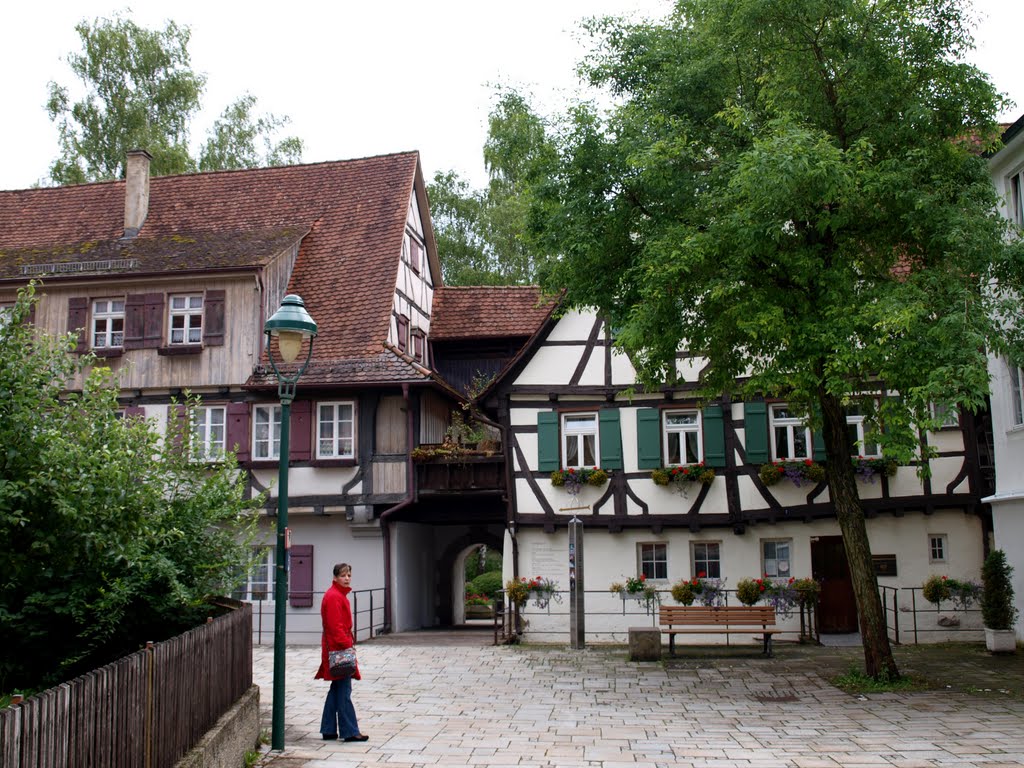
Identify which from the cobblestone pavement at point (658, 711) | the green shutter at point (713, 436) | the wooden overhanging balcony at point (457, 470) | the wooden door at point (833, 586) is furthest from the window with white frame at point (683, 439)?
the cobblestone pavement at point (658, 711)

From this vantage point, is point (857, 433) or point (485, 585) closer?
point (857, 433)

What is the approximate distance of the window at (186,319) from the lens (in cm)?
2267

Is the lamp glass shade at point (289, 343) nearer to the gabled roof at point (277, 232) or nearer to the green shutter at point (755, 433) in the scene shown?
the gabled roof at point (277, 232)

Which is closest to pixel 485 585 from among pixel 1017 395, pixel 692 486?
pixel 692 486

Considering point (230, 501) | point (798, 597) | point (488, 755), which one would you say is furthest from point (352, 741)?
point (798, 597)

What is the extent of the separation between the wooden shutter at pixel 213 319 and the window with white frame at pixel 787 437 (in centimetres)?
1172

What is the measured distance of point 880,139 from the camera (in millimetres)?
13312

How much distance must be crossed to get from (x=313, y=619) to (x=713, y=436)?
9.07m

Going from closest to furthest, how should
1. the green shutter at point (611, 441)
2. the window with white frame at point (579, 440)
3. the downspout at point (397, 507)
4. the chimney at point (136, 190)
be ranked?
the green shutter at point (611, 441) < the window with white frame at point (579, 440) < the downspout at point (397, 507) < the chimney at point (136, 190)

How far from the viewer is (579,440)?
67.5 feet

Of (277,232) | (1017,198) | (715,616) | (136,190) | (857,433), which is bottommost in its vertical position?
(715,616)

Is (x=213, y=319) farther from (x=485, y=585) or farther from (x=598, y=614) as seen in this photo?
(x=485, y=585)

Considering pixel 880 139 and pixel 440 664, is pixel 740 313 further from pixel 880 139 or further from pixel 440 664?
pixel 440 664

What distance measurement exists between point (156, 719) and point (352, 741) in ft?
11.1
